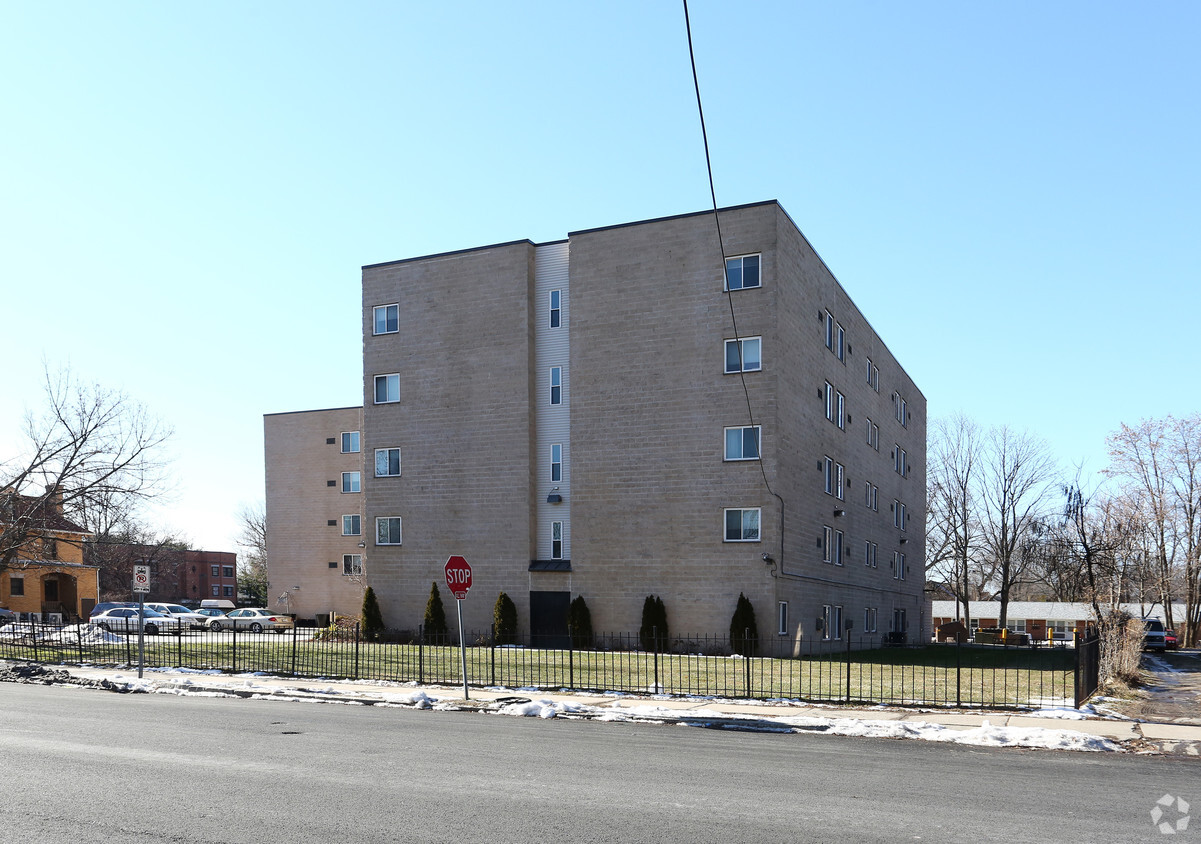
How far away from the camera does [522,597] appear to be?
3756cm

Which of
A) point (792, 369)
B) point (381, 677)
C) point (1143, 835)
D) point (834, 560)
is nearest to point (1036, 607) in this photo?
point (834, 560)

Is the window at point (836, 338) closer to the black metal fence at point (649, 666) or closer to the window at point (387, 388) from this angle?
A: the black metal fence at point (649, 666)

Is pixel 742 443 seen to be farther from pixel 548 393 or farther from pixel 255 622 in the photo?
pixel 255 622

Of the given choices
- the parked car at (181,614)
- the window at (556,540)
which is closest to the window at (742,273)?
the window at (556,540)

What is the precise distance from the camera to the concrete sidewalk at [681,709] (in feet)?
46.7

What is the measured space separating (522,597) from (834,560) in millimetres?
13609

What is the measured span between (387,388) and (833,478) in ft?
63.0

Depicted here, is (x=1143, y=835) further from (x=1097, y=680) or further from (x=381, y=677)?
(x=381, y=677)

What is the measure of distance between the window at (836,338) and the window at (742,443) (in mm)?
8445

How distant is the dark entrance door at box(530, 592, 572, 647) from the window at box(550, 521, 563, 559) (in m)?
1.56

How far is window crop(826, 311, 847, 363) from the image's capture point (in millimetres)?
41281

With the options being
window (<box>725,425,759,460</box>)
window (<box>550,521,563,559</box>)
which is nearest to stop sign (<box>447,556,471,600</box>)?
window (<box>725,425,759,460</box>)

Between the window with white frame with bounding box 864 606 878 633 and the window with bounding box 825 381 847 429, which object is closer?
the window with bounding box 825 381 847 429

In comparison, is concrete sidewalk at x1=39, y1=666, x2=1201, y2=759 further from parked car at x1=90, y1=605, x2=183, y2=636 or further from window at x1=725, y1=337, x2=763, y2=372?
parked car at x1=90, y1=605, x2=183, y2=636
